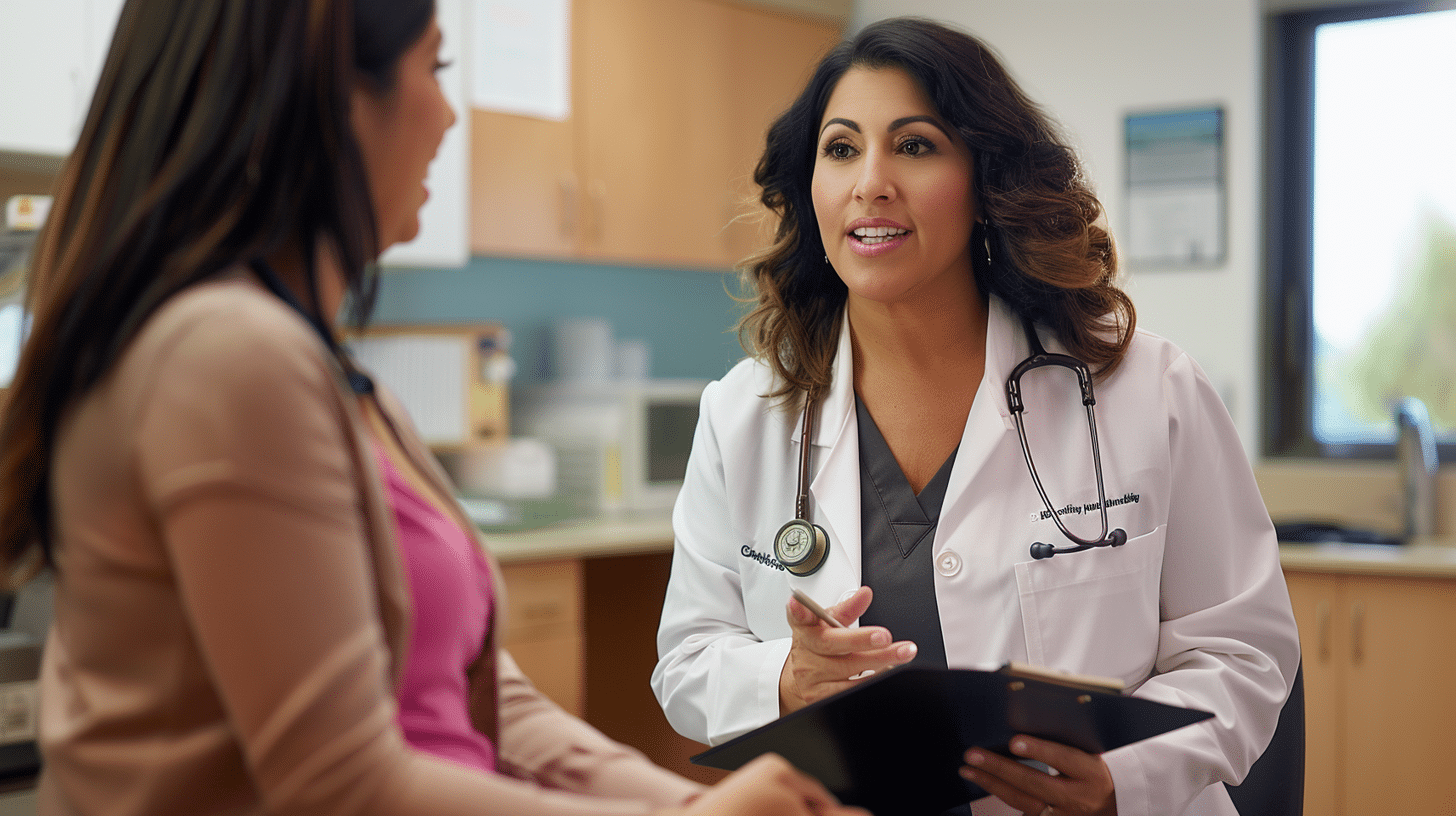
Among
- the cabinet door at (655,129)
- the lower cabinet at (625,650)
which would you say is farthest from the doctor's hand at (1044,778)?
the cabinet door at (655,129)

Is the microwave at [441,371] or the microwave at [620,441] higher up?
the microwave at [441,371]

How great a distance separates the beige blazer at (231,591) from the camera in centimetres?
61

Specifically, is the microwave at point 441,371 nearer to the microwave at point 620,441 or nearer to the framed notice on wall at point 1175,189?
the microwave at point 620,441

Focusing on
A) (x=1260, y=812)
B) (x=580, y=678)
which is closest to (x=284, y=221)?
(x=1260, y=812)

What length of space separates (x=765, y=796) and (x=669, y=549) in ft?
7.87

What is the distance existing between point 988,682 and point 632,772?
30 cm

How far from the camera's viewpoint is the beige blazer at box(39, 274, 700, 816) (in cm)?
61

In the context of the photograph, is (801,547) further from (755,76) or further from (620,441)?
(755,76)

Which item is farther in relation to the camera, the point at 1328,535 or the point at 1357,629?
the point at 1328,535

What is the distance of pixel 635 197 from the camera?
3615 millimetres

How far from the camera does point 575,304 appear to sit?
389 cm

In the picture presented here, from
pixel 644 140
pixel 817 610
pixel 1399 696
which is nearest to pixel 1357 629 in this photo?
pixel 1399 696

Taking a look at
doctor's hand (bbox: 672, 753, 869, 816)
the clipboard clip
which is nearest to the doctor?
the clipboard clip

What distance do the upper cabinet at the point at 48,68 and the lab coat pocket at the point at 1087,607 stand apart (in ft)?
6.63
